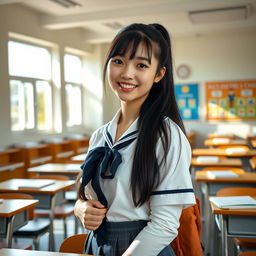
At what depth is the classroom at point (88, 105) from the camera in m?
3.03

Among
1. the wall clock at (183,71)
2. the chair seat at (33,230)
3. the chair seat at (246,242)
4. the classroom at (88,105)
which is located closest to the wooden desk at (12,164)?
the classroom at (88,105)

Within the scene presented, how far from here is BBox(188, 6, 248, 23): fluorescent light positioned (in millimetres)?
7105

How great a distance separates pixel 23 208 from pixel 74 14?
533cm

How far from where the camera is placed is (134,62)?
3.62ft

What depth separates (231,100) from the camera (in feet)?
31.6

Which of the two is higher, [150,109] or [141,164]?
[150,109]

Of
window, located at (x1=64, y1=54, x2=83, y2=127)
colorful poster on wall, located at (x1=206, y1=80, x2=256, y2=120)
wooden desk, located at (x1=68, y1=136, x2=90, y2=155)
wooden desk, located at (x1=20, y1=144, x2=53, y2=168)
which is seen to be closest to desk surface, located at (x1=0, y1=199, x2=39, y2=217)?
wooden desk, located at (x1=20, y1=144, x2=53, y2=168)

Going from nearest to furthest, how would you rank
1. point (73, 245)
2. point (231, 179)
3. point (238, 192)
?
point (73, 245) → point (238, 192) → point (231, 179)

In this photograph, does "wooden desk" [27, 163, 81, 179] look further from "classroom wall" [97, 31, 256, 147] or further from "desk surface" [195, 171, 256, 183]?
"classroom wall" [97, 31, 256, 147]

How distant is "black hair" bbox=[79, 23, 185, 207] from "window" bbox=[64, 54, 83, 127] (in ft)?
25.1

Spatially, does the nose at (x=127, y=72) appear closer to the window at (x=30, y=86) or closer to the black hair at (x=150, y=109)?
the black hair at (x=150, y=109)

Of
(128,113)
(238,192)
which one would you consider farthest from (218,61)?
(128,113)

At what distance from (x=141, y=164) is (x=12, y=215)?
1.75 meters

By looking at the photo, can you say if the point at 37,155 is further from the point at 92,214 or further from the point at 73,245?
the point at 92,214
